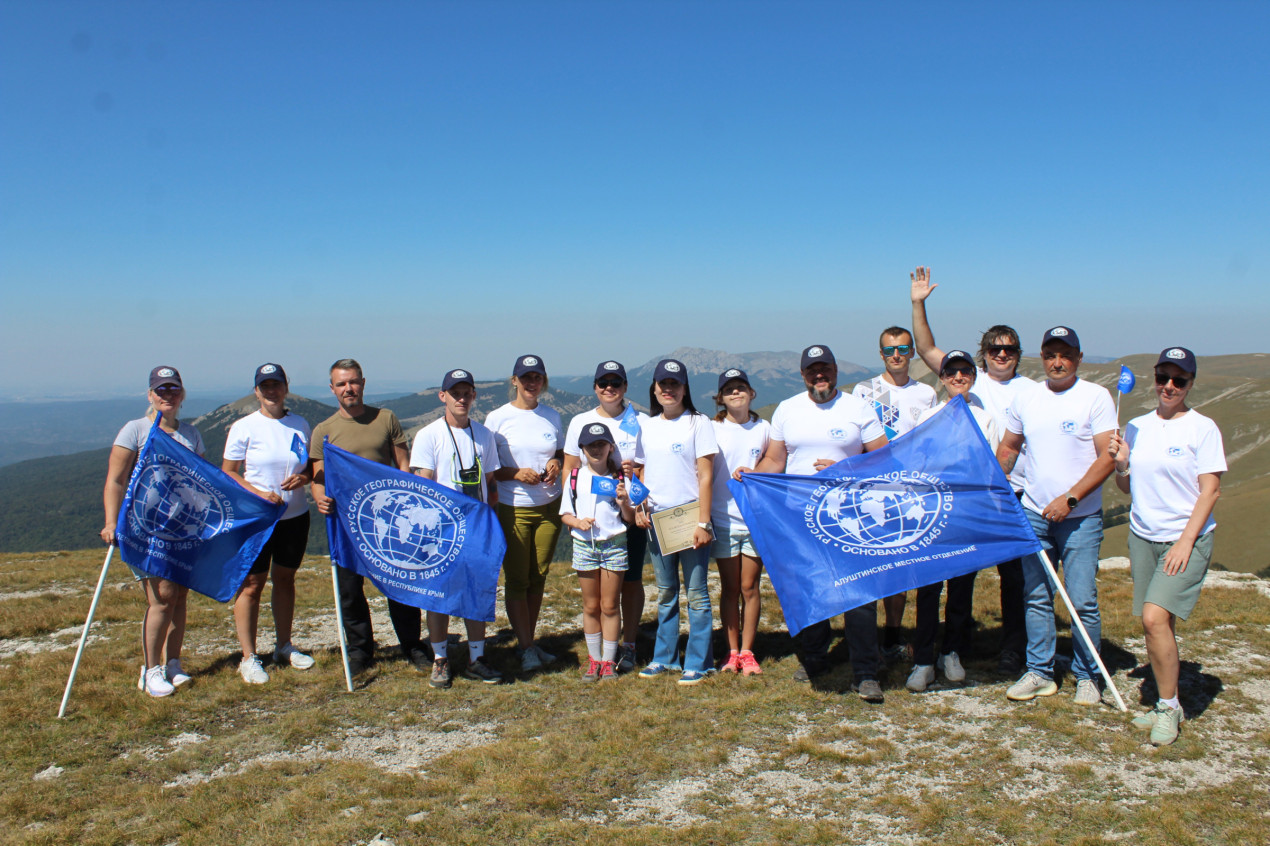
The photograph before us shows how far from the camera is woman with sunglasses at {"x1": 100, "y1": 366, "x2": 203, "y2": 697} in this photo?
7.63m

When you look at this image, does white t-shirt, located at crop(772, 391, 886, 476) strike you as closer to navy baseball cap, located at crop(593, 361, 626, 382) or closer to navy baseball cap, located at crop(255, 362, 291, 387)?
navy baseball cap, located at crop(593, 361, 626, 382)

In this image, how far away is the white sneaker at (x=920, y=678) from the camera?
7527 mm

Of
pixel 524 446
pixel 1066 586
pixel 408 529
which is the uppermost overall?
pixel 524 446

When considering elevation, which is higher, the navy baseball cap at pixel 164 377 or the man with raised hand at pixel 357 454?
the navy baseball cap at pixel 164 377

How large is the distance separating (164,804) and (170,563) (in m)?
2.98

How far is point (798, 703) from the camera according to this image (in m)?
7.34

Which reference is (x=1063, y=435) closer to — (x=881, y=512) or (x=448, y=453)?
(x=881, y=512)

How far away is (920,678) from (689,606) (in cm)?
252

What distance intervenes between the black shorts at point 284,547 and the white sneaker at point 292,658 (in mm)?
1124

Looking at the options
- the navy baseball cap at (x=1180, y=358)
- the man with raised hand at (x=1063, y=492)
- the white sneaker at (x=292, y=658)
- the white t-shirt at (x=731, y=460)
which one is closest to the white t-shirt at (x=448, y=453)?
the white t-shirt at (x=731, y=460)

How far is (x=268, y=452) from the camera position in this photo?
26.9 feet

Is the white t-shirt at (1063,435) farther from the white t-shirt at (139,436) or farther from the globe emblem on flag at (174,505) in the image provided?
the white t-shirt at (139,436)

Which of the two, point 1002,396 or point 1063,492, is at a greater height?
point 1002,396

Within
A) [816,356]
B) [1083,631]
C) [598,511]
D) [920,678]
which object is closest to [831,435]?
[816,356]
